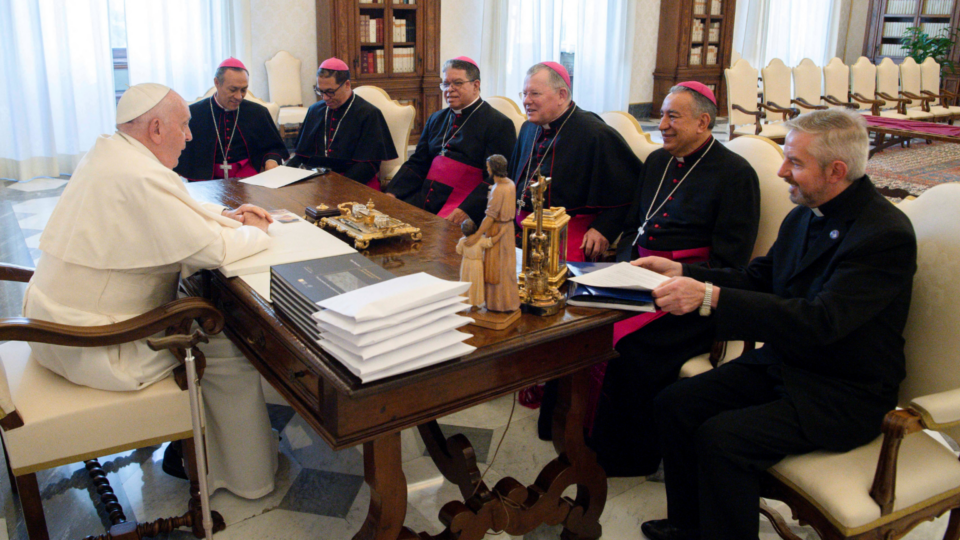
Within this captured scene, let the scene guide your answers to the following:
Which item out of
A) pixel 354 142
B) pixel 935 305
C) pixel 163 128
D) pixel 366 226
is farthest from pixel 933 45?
pixel 163 128

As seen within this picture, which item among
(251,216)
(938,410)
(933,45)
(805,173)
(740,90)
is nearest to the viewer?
(938,410)

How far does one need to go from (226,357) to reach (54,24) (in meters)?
5.70

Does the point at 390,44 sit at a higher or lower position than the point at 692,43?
lower

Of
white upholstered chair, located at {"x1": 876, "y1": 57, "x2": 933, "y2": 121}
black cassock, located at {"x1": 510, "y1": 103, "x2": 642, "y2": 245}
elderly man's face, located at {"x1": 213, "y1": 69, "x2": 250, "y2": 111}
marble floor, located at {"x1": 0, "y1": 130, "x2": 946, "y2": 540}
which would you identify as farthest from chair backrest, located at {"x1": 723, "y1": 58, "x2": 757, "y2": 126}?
marble floor, located at {"x1": 0, "y1": 130, "x2": 946, "y2": 540}

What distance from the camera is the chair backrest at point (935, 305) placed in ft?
5.69

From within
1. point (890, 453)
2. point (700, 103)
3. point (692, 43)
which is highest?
point (692, 43)

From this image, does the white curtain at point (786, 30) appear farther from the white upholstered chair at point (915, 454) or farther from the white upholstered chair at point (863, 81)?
the white upholstered chair at point (915, 454)

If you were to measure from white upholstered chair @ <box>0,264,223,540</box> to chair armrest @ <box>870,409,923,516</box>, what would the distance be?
160 cm

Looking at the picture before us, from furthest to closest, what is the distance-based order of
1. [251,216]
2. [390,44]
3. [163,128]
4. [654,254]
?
[390,44], [654,254], [251,216], [163,128]

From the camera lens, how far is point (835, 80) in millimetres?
9250

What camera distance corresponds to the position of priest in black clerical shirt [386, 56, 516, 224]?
3.84 meters

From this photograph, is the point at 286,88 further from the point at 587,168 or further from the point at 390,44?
the point at 587,168

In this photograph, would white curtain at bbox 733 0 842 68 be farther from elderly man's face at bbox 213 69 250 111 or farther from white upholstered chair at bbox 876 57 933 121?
elderly man's face at bbox 213 69 250 111

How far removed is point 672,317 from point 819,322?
2.10 ft
